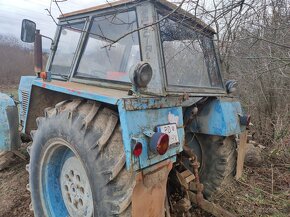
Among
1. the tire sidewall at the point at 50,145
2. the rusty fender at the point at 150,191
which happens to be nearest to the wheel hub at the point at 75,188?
the tire sidewall at the point at 50,145

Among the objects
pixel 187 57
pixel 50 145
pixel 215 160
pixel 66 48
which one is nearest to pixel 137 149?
pixel 50 145

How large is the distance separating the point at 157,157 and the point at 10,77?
83.2 feet

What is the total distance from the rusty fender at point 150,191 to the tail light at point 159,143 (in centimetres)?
18

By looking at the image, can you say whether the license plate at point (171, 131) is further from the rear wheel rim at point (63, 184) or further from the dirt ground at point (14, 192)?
the dirt ground at point (14, 192)

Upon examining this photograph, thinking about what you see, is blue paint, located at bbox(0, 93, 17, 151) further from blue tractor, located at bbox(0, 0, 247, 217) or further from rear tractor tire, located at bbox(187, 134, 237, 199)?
rear tractor tire, located at bbox(187, 134, 237, 199)

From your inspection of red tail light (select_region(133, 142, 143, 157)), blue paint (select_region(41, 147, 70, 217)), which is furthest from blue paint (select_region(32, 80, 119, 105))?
blue paint (select_region(41, 147, 70, 217))

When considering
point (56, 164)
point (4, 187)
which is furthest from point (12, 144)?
point (56, 164)

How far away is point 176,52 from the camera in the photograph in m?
2.38

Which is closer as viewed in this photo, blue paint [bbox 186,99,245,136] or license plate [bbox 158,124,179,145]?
license plate [bbox 158,124,179,145]

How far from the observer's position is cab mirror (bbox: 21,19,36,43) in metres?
2.83

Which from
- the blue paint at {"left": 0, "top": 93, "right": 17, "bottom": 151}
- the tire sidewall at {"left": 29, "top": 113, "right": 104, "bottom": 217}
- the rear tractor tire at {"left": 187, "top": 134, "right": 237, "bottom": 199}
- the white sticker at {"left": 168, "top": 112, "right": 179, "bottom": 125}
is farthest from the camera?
the blue paint at {"left": 0, "top": 93, "right": 17, "bottom": 151}

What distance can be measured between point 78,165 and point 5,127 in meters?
1.64

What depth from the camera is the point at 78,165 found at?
222 centimetres

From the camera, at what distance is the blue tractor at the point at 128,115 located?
167 cm
